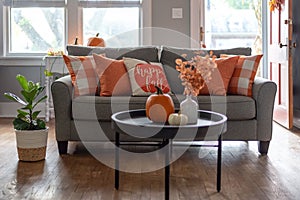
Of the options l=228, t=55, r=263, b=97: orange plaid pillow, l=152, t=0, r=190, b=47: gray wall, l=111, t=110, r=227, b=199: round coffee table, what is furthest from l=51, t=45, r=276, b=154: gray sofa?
l=152, t=0, r=190, b=47: gray wall

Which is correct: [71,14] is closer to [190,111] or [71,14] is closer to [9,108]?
[9,108]

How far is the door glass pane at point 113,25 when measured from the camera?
5938 millimetres

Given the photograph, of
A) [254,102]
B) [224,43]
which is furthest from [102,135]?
[224,43]

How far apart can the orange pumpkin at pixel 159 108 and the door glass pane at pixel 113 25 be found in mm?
3195

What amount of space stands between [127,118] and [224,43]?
4525 mm

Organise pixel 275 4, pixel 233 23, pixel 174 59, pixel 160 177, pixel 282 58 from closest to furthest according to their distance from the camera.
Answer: pixel 160 177
pixel 174 59
pixel 282 58
pixel 275 4
pixel 233 23

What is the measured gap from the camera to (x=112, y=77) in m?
4.11

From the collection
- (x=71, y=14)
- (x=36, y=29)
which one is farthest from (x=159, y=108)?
(x=36, y=29)

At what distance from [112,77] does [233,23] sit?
3.55 metres

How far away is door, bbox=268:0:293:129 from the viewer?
199 inches

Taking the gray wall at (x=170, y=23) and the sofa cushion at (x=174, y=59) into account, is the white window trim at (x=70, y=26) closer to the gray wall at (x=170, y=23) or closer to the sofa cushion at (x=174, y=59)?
the gray wall at (x=170, y=23)

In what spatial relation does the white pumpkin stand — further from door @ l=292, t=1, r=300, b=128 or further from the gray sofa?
door @ l=292, t=1, r=300, b=128

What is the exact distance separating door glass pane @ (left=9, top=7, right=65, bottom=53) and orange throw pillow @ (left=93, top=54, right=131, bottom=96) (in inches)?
77.6

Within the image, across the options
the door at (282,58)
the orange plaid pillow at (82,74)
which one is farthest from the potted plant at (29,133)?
the door at (282,58)
